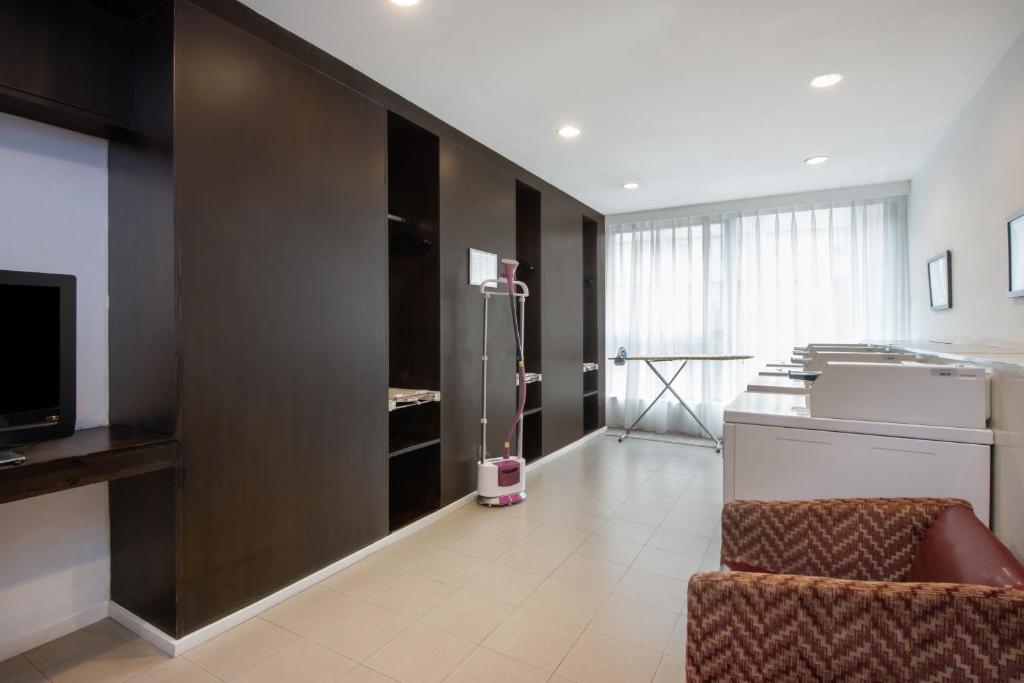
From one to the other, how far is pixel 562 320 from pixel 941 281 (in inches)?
109

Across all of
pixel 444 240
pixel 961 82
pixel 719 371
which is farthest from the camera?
pixel 719 371

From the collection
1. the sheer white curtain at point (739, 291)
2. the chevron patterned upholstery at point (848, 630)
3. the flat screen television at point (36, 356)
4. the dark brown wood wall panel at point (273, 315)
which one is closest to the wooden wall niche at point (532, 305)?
the sheer white curtain at point (739, 291)

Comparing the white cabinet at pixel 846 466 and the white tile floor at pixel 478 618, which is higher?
the white cabinet at pixel 846 466

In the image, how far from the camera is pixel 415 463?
3318 millimetres

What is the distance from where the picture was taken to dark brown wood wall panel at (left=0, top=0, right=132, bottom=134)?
1.70 metres

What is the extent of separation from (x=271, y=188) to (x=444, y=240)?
1.21m

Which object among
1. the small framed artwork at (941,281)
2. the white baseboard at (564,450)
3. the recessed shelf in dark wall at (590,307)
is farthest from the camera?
the recessed shelf in dark wall at (590,307)

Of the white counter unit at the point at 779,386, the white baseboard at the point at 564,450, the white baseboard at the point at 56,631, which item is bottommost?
the white baseboard at the point at 56,631

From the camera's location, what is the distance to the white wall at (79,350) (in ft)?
6.04

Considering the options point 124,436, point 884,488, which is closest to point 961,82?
point 884,488

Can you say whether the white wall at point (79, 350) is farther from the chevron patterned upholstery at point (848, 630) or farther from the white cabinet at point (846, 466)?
the white cabinet at point (846, 466)

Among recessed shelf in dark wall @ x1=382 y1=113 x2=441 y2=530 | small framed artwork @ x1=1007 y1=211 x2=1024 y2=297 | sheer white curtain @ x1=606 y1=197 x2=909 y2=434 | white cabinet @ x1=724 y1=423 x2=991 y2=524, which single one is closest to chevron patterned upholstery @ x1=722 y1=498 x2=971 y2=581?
white cabinet @ x1=724 y1=423 x2=991 y2=524

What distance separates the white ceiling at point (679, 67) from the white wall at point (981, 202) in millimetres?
151

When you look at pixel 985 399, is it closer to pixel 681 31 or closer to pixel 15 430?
pixel 681 31
